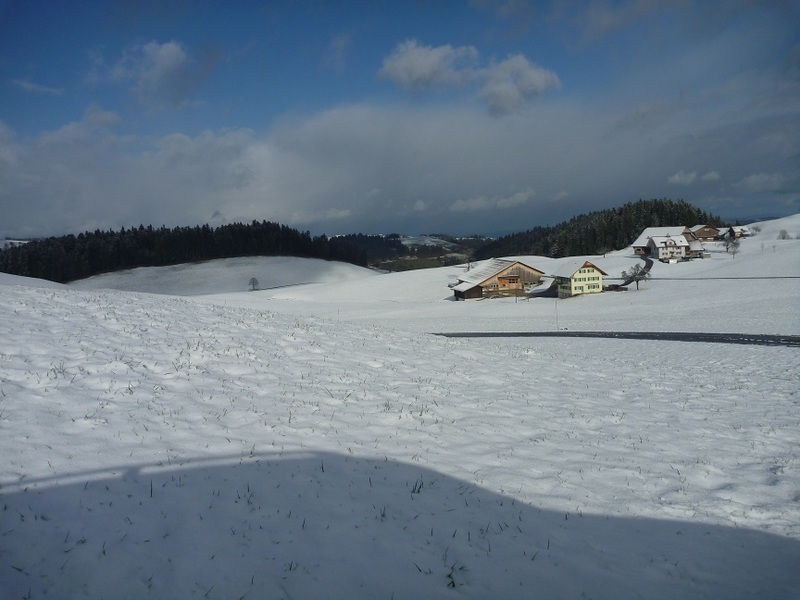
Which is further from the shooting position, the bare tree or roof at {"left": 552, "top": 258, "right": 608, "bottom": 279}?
the bare tree

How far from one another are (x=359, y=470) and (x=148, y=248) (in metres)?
141

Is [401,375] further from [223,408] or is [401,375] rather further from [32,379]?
[32,379]

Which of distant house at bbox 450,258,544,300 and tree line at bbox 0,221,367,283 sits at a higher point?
tree line at bbox 0,221,367,283

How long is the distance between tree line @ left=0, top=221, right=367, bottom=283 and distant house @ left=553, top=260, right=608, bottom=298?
10006 centimetres

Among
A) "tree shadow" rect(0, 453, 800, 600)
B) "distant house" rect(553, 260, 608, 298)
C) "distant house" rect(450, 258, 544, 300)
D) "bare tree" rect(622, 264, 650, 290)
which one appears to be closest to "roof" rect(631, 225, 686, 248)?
"bare tree" rect(622, 264, 650, 290)

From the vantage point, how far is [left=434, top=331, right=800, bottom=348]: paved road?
3128 cm

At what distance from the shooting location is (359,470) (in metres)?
7.94

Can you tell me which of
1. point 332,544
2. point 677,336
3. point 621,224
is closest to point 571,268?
point 677,336

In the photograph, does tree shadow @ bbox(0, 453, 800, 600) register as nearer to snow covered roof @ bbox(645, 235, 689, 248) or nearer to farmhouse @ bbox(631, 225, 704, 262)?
farmhouse @ bbox(631, 225, 704, 262)

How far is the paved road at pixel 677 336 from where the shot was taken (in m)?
31.3

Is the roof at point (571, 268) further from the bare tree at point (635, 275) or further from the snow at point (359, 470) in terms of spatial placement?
the snow at point (359, 470)

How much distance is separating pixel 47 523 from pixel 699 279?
8699 cm

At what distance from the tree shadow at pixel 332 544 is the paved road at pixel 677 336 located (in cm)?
3080

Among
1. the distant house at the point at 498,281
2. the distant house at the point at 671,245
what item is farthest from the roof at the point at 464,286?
the distant house at the point at 671,245
